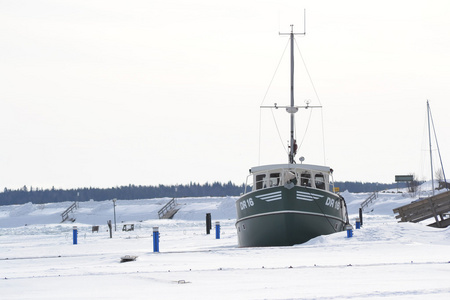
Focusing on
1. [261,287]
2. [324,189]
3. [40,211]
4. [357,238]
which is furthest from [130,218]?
[261,287]

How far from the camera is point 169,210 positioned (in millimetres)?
98438

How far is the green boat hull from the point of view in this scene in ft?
96.2

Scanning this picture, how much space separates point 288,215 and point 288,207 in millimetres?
290

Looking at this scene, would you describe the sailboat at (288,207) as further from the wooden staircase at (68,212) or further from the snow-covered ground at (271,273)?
the wooden staircase at (68,212)

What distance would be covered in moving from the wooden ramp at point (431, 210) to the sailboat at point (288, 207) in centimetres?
800

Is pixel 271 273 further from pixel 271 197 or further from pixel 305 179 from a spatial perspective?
pixel 305 179

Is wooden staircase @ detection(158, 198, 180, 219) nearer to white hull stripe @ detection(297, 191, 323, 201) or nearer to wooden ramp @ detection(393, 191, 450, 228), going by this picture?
wooden ramp @ detection(393, 191, 450, 228)

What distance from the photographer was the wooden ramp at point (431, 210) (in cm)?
3894

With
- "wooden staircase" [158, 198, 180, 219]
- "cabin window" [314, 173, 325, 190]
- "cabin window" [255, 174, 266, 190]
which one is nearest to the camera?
"cabin window" [314, 173, 325, 190]

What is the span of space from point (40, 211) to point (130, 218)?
20.1 meters

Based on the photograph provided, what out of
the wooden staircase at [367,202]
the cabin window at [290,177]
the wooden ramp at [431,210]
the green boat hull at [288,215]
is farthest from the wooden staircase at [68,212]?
the cabin window at [290,177]

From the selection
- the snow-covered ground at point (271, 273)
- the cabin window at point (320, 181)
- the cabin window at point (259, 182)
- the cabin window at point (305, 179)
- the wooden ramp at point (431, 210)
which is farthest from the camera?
the wooden ramp at point (431, 210)

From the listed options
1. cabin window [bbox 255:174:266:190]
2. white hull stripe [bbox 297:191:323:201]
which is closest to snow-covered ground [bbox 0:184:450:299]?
white hull stripe [bbox 297:191:323:201]

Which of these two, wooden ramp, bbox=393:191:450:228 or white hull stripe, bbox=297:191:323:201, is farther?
wooden ramp, bbox=393:191:450:228
